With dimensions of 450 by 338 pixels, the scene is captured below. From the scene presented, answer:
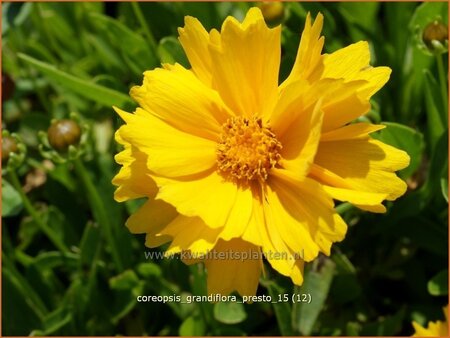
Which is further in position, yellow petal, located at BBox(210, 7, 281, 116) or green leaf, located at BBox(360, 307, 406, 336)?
green leaf, located at BBox(360, 307, 406, 336)

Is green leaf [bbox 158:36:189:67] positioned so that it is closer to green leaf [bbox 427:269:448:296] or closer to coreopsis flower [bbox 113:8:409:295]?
coreopsis flower [bbox 113:8:409:295]

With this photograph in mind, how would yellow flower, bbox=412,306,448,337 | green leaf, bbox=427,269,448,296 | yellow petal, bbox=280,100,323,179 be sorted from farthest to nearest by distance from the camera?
green leaf, bbox=427,269,448,296
yellow flower, bbox=412,306,448,337
yellow petal, bbox=280,100,323,179

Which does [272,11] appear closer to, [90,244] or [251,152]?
[251,152]

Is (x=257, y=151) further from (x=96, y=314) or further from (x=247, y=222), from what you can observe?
(x=96, y=314)

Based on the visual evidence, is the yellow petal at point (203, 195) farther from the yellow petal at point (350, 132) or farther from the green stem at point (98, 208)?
the green stem at point (98, 208)

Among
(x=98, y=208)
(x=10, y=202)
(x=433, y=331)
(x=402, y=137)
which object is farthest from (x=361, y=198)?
(x=10, y=202)

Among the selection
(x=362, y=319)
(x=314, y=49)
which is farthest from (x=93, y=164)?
(x=314, y=49)

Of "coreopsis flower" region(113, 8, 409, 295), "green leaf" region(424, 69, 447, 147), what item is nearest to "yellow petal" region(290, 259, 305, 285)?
"coreopsis flower" region(113, 8, 409, 295)
